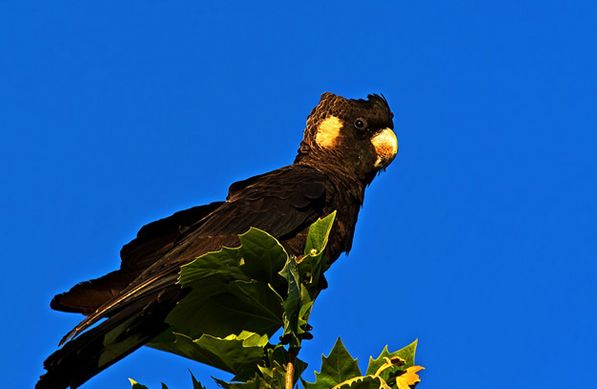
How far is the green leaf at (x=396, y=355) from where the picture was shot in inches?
117

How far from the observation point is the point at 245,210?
4855mm

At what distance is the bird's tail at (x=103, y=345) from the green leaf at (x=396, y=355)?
50.8 inches

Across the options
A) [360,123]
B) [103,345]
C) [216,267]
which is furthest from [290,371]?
[360,123]

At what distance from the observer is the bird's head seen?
5.86 metres

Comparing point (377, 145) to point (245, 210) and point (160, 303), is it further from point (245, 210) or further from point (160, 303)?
point (160, 303)

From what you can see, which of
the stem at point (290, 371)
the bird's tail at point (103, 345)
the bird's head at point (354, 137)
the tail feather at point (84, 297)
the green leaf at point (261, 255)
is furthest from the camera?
the bird's head at point (354, 137)

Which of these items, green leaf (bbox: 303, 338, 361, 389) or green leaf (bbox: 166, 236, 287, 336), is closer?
green leaf (bbox: 303, 338, 361, 389)

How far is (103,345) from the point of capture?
380 cm

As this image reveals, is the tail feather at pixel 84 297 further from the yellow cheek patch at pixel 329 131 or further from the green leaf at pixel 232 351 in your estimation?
the yellow cheek patch at pixel 329 131

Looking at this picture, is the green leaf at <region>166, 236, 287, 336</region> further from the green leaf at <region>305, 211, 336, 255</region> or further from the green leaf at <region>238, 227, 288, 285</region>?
the green leaf at <region>305, 211, 336, 255</region>

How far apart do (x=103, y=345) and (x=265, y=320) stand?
0.82 m

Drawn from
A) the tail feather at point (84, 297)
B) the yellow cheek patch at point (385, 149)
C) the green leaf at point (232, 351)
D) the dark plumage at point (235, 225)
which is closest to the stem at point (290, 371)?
the green leaf at point (232, 351)

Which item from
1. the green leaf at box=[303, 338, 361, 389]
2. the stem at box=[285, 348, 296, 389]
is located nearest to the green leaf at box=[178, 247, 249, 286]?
the stem at box=[285, 348, 296, 389]

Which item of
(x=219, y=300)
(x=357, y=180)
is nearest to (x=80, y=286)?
(x=219, y=300)
